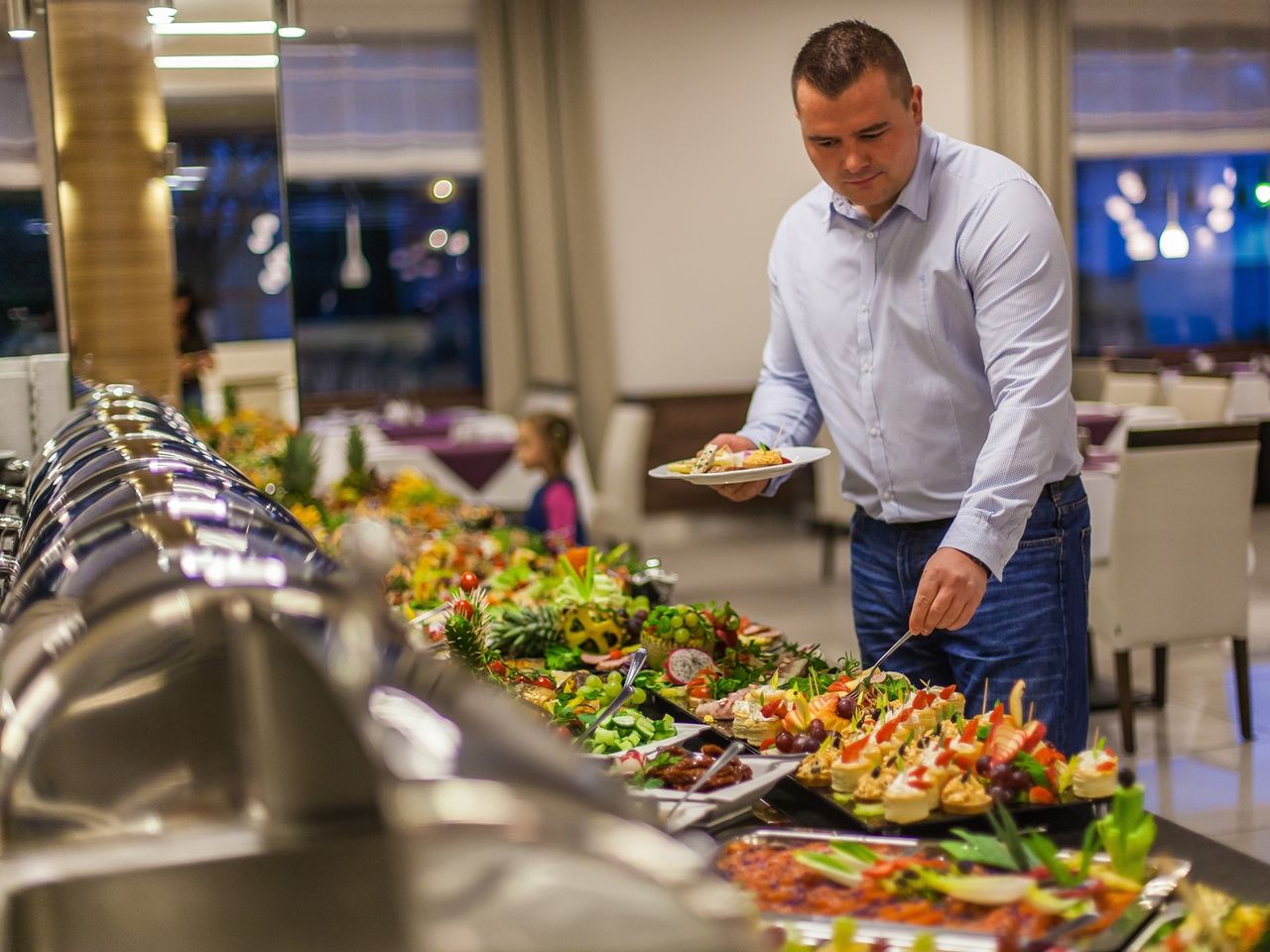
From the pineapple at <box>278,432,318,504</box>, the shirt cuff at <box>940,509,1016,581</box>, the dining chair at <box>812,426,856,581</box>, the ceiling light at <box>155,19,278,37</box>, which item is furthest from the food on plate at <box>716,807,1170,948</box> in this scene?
the dining chair at <box>812,426,856,581</box>

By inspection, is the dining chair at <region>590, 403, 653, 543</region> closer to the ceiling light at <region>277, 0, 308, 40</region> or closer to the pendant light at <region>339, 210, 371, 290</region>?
the pendant light at <region>339, 210, 371, 290</region>

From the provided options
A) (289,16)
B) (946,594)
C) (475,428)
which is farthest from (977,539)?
(475,428)

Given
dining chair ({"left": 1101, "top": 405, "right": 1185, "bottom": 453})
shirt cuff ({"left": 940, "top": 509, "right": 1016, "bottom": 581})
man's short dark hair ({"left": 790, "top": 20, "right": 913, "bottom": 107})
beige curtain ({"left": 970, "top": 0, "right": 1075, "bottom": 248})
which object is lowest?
dining chair ({"left": 1101, "top": 405, "right": 1185, "bottom": 453})

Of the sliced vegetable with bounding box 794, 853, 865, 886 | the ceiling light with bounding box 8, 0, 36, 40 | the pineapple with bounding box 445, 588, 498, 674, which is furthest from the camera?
the ceiling light with bounding box 8, 0, 36, 40

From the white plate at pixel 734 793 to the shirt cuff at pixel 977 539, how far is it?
65 cm

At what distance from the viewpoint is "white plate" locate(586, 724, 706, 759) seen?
1.73 meters

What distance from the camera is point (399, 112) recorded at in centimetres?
972

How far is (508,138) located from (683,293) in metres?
1.64

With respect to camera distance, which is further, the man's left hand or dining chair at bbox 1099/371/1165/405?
dining chair at bbox 1099/371/1165/405

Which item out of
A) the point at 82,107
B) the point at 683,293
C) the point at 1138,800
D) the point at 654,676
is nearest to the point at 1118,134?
the point at 683,293

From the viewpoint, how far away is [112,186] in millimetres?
3787

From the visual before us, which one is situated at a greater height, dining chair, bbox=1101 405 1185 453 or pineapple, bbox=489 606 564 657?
pineapple, bbox=489 606 564 657

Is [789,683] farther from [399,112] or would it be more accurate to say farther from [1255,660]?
[399,112]

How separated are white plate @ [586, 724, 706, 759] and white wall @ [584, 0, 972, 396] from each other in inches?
322
